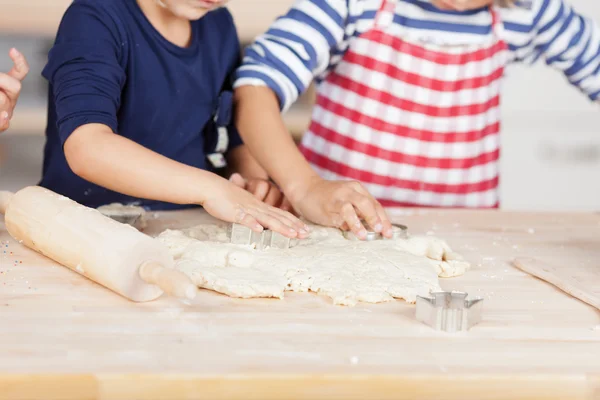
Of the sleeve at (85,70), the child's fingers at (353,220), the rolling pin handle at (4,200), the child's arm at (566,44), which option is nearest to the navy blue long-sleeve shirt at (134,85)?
the sleeve at (85,70)

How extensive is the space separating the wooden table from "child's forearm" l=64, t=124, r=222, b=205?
0.17 m

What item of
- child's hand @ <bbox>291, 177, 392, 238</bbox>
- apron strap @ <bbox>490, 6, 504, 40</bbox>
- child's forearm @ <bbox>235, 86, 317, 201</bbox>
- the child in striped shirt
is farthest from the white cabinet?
child's hand @ <bbox>291, 177, 392, 238</bbox>

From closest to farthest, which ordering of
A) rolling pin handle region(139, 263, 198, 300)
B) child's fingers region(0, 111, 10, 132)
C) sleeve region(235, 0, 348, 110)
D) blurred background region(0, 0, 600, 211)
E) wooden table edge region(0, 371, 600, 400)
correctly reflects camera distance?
1. wooden table edge region(0, 371, 600, 400)
2. rolling pin handle region(139, 263, 198, 300)
3. child's fingers region(0, 111, 10, 132)
4. sleeve region(235, 0, 348, 110)
5. blurred background region(0, 0, 600, 211)

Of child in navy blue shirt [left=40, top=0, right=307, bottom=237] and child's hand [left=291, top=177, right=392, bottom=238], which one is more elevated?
child in navy blue shirt [left=40, top=0, right=307, bottom=237]

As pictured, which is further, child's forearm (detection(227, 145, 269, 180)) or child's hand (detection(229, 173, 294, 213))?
child's forearm (detection(227, 145, 269, 180))

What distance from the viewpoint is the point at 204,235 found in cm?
97

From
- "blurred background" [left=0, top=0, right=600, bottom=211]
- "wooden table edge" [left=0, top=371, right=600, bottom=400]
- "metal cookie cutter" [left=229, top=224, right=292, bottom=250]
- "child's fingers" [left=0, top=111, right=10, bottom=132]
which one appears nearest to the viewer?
"wooden table edge" [left=0, top=371, right=600, bottom=400]

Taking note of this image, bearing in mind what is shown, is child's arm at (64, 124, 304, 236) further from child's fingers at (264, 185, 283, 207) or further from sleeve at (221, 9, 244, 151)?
sleeve at (221, 9, 244, 151)

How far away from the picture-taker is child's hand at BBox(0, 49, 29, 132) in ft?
3.31

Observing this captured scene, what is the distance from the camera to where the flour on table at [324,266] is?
2.50 ft

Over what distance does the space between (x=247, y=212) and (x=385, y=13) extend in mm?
552

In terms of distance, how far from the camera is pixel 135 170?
954 mm

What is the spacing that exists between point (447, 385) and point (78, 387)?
278 mm

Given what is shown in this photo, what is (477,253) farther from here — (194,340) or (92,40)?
(92,40)
